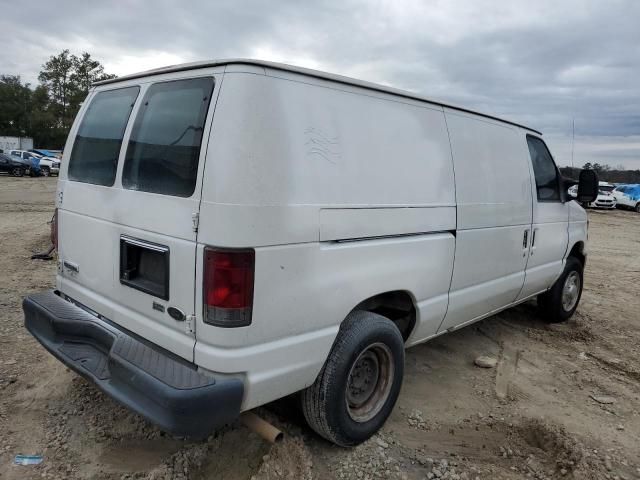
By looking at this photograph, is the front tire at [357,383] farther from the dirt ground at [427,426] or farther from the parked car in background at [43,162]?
the parked car in background at [43,162]

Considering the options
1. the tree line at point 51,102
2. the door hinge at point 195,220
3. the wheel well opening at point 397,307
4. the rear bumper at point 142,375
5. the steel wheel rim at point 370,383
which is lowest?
the steel wheel rim at point 370,383

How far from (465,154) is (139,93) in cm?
234

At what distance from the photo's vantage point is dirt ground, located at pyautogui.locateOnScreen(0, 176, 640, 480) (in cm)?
292

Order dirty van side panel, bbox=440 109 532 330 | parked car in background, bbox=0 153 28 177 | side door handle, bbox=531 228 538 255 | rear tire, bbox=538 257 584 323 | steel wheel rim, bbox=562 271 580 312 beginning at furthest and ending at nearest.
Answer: parked car in background, bbox=0 153 28 177 < steel wheel rim, bbox=562 271 580 312 < rear tire, bbox=538 257 584 323 < side door handle, bbox=531 228 538 255 < dirty van side panel, bbox=440 109 532 330

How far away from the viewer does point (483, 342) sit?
5184 mm


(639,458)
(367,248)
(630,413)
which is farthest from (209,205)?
(630,413)

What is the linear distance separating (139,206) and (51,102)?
72.5m

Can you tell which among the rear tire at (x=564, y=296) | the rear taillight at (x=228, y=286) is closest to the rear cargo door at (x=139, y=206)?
the rear taillight at (x=228, y=286)

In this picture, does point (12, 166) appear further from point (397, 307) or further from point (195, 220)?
point (195, 220)

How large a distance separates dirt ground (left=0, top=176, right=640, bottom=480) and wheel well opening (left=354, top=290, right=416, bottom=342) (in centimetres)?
68

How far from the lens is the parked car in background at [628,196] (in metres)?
26.9

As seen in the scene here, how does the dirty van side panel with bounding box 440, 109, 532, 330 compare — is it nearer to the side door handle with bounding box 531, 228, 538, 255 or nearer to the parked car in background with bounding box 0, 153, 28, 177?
the side door handle with bounding box 531, 228, 538, 255

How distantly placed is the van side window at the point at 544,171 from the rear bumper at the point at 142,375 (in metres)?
3.72

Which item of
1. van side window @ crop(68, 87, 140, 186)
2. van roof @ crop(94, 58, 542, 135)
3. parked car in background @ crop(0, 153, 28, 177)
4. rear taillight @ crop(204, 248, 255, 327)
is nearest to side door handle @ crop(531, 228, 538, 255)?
van roof @ crop(94, 58, 542, 135)
